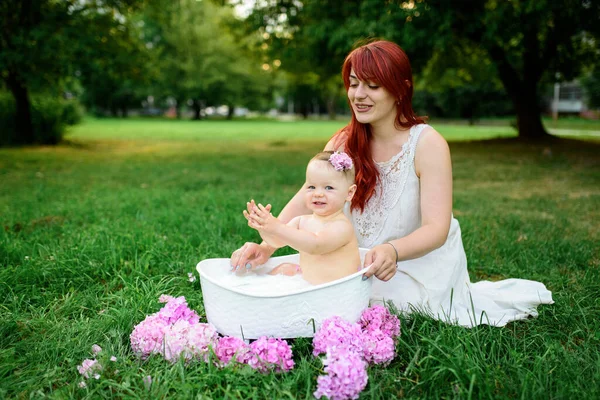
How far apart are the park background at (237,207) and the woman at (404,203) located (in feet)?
0.54

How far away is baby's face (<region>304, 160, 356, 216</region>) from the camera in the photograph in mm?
2117

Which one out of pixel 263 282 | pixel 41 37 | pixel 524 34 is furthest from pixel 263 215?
pixel 524 34

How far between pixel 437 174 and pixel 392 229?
373mm

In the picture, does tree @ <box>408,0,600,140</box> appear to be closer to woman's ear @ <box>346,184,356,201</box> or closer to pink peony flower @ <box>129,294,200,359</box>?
woman's ear @ <box>346,184,356,201</box>

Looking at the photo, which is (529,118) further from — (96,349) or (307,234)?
(96,349)

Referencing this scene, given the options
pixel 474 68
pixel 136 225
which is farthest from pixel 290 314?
pixel 474 68

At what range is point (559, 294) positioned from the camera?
270 cm

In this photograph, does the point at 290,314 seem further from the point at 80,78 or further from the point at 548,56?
the point at 548,56

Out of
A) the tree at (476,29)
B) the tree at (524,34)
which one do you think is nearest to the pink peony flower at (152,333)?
the tree at (476,29)

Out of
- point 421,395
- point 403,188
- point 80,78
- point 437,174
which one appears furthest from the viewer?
point 80,78

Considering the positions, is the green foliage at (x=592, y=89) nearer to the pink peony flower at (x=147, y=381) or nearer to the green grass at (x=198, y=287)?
the green grass at (x=198, y=287)

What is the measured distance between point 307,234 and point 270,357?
513 mm

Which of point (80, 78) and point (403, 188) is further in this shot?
point (80, 78)

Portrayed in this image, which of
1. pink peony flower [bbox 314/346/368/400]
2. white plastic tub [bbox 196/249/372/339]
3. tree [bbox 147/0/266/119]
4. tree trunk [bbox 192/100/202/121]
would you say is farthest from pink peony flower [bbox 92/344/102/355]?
tree trunk [bbox 192/100/202/121]
